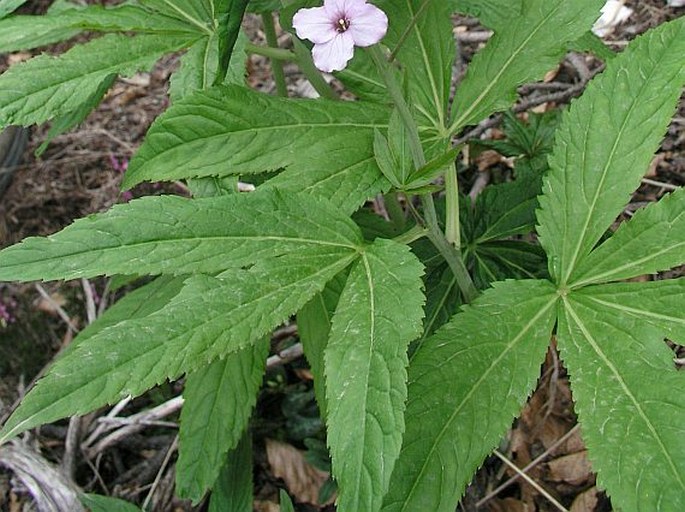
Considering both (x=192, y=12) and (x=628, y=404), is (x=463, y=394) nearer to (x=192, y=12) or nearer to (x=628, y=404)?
(x=628, y=404)

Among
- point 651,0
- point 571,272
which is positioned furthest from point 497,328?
point 651,0

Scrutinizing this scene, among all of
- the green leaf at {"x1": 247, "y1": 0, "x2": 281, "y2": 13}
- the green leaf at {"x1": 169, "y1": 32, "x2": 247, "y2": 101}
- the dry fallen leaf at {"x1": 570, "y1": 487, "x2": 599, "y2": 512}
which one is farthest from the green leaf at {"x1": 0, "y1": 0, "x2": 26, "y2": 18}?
the dry fallen leaf at {"x1": 570, "y1": 487, "x2": 599, "y2": 512}

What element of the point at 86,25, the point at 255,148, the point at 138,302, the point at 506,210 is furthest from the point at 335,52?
the point at 138,302

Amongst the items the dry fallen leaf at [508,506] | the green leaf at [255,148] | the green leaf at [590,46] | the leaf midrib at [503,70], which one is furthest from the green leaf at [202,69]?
the dry fallen leaf at [508,506]

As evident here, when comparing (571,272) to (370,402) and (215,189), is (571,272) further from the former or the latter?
(215,189)

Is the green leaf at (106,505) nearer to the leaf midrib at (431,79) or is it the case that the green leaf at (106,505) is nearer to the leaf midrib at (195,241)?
the leaf midrib at (195,241)
